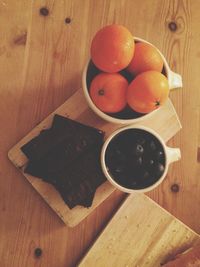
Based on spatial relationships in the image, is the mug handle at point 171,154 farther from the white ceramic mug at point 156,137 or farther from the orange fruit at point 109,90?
the orange fruit at point 109,90

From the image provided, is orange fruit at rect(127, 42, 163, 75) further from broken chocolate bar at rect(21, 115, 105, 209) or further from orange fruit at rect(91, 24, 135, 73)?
broken chocolate bar at rect(21, 115, 105, 209)

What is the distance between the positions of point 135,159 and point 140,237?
0.21 meters

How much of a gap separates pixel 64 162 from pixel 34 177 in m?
0.07

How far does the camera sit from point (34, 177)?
0.67 meters

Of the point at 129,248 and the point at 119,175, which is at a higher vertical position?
the point at 119,175

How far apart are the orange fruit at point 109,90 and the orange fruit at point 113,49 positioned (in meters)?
Result: 0.02

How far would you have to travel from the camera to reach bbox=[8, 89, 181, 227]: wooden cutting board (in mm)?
676

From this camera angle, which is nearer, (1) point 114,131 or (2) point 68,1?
(1) point 114,131

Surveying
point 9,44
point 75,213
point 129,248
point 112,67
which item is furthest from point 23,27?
point 129,248

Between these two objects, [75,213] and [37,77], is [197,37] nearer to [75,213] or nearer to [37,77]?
[37,77]

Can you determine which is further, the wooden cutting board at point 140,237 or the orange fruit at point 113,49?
the wooden cutting board at point 140,237

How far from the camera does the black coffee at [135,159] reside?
60cm

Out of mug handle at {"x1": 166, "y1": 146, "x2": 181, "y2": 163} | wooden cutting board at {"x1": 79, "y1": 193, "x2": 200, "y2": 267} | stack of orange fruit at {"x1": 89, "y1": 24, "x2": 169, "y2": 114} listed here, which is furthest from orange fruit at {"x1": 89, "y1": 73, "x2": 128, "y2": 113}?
wooden cutting board at {"x1": 79, "y1": 193, "x2": 200, "y2": 267}

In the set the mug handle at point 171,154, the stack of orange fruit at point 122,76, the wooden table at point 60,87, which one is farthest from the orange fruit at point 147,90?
the wooden table at point 60,87
